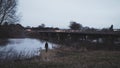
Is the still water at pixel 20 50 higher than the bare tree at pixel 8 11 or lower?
lower

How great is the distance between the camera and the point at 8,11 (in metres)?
57.6

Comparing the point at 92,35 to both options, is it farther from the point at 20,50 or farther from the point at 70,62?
the point at 70,62

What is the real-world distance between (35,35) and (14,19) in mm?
81377

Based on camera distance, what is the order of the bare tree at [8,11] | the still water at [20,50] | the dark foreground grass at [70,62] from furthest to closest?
the bare tree at [8,11]
the still water at [20,50]
the dark foreground grass at [70,62]

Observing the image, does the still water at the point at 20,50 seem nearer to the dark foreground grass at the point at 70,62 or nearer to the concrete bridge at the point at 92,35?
the dark foreground grass at the point at 70,62

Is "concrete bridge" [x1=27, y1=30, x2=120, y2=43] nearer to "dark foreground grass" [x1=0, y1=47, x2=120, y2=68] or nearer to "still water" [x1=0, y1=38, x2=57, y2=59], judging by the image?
"still water" [x1=0, y1=38, x2=57, y2=59]

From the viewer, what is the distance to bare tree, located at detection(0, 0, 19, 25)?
181 feet

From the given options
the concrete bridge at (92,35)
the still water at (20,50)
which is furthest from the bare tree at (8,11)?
the concrete bridge at (92,35)

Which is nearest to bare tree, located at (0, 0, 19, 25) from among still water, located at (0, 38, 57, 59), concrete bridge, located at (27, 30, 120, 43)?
still water, located at (0, 38, 57, 59)

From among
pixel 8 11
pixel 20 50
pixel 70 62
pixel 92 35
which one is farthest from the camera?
pixel 92 35

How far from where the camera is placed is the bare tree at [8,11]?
55281mm

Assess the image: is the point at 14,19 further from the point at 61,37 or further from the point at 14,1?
the point at 61,37

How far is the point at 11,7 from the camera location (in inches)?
2311

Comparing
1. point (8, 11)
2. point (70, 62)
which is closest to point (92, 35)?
point (8, 11)
